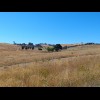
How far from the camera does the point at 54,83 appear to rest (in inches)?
375

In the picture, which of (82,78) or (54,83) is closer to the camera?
(54,83)
